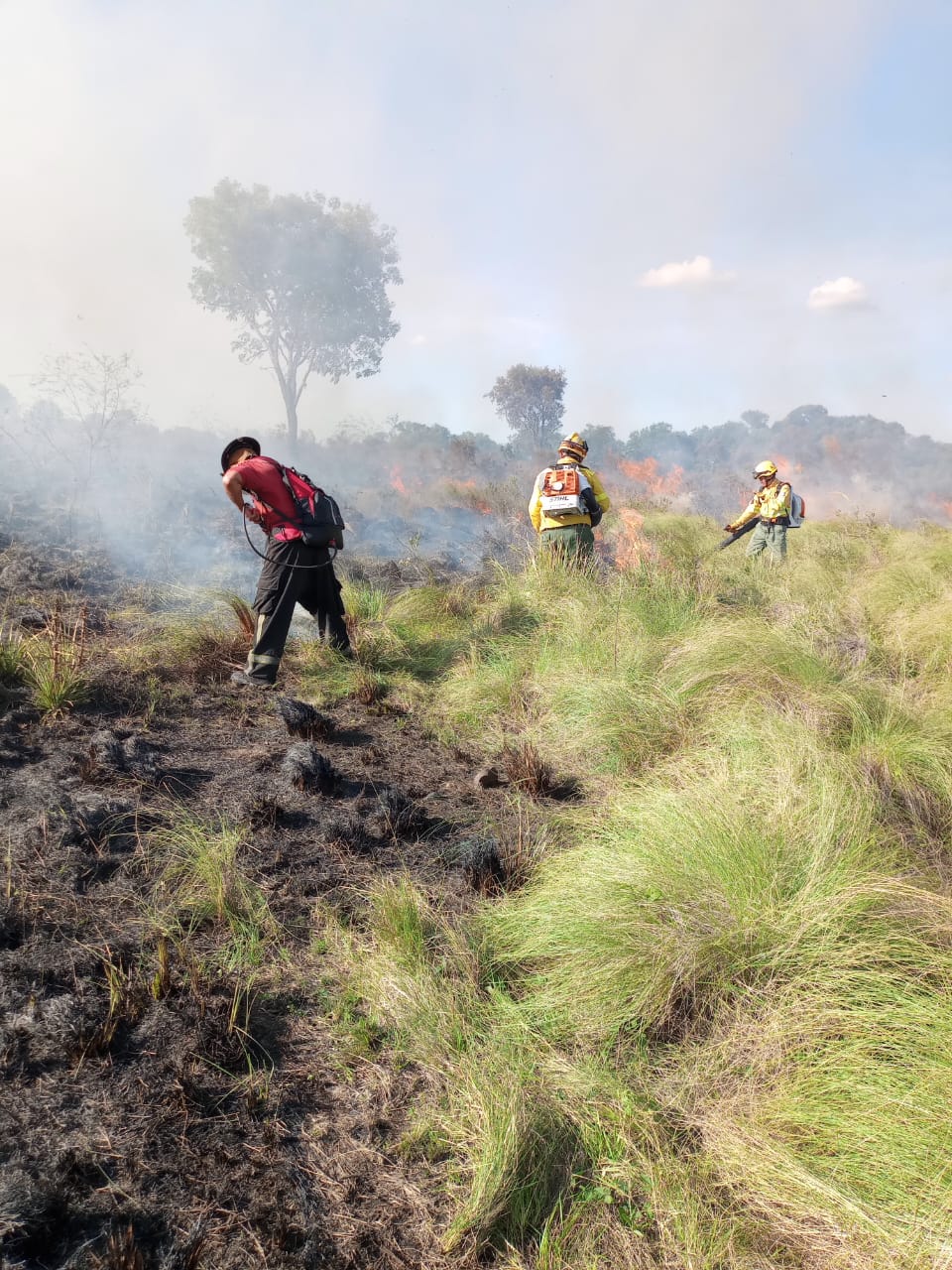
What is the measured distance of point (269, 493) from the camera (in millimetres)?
4859

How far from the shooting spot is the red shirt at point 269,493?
4.78m

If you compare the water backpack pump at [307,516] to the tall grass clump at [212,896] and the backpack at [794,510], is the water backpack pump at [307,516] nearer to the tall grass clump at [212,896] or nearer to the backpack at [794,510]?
the tall grass clump at [212,896]

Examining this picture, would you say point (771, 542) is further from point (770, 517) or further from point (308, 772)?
point (308, 772)

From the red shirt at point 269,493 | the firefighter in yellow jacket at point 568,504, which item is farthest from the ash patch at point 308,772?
the firefighter in yellow jacket at point 568,504

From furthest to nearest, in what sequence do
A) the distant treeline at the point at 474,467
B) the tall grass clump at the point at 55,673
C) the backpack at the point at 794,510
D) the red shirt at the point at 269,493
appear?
the distant treeline at the point at 474,467, the backpack at the point at 794,510, the red shirt at the point at 269,493, the tall grass clump at the point at 55,673

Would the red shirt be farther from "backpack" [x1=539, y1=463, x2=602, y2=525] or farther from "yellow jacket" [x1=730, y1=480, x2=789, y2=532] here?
"yellow jacket" [x1=730, y1=480, x2=789, y2=532]

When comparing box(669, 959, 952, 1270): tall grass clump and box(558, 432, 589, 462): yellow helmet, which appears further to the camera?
box(558, 432, 589, 462): yellow helmet

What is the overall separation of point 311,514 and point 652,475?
25.3 metres

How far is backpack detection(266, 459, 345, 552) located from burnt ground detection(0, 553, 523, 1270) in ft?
6.17

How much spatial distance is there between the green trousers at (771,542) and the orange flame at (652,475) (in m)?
15.9

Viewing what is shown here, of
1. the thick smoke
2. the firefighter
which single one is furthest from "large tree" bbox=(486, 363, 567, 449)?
the firefighter

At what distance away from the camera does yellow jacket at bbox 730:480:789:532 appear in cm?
877

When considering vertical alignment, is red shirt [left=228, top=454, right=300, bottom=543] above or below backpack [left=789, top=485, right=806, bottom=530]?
below

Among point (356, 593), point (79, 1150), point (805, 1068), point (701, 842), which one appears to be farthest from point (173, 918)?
point (356, 593)
